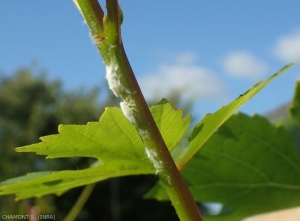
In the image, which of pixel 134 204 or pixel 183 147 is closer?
pixel 183 147

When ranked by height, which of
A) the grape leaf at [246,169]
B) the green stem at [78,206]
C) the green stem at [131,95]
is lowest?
the green stem at [131,95]

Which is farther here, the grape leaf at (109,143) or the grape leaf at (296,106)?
the grape leaf at (296,106)

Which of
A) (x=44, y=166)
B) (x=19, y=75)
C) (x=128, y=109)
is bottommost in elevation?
(x=128, y=109)

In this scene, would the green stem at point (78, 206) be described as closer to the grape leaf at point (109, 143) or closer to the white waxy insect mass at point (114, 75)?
the grape leaf at point (109, 143)

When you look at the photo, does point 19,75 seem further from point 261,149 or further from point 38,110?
point 261,149

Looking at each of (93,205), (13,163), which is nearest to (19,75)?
(13,163)

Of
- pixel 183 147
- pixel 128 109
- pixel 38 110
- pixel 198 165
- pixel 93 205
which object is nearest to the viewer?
pixel 128 109

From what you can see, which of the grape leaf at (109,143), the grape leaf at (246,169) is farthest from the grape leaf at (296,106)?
the grape leaf at (109,143)

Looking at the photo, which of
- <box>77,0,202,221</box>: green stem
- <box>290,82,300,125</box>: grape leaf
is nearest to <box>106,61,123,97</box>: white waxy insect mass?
<box>77,0,202,221</box>: green stem
